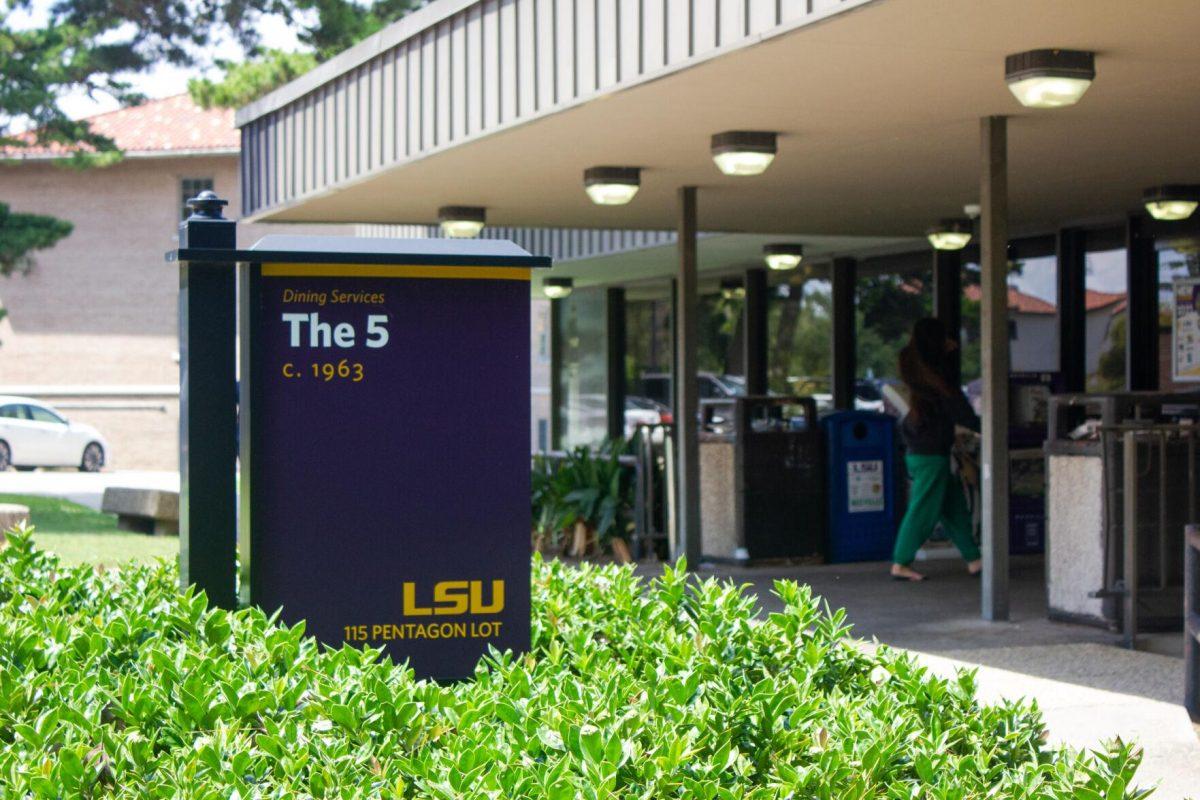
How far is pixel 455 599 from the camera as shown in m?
3.99

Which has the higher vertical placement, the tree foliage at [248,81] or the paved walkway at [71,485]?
the tree foliage at [248,81]

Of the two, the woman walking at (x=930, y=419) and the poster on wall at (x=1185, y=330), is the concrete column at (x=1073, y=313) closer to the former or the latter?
the poster on wall at (x=1185, y=330)

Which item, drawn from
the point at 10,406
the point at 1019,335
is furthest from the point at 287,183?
the point at 10,406

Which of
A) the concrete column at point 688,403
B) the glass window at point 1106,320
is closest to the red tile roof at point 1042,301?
the glass window at point 1106,320

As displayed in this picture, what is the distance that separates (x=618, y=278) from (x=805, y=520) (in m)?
10.7

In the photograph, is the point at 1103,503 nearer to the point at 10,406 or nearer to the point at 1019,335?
the point at 1019,335

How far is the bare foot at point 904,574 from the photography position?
1173cm

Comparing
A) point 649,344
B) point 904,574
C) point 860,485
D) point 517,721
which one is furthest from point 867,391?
point 517,721

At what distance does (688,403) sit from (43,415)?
83.3 feet

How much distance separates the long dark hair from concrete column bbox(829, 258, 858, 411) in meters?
7.98

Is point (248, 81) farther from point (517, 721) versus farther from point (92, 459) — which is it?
point (517, 721)

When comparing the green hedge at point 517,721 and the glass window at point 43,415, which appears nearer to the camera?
the green hedge at point 517,721

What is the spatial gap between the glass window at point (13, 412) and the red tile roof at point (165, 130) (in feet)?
24.2

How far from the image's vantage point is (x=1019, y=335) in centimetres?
1596
